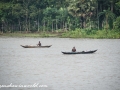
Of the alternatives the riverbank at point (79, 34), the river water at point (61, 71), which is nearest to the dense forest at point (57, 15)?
the riverbank at point (79, 34)

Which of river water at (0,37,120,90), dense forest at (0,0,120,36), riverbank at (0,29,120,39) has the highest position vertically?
dense forest at (0,0,120,36)

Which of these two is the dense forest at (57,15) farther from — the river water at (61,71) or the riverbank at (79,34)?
the river water at (61,71)

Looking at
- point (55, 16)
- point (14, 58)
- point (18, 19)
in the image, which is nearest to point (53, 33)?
point (55, 16)

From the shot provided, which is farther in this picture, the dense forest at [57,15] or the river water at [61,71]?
the dense forest at [57,15]

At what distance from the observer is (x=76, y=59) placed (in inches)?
1548

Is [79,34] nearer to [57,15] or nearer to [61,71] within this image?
[57,15]

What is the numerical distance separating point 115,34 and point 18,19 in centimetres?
2370

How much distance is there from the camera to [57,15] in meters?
80.4

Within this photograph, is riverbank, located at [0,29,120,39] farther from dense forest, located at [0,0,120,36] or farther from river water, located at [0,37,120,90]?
river water, located at [0,37,120,90]

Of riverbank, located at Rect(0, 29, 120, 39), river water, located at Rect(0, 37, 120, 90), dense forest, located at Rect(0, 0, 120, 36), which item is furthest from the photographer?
dense forest, located at Rect(0, 0, 120, 36)

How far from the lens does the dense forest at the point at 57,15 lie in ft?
237

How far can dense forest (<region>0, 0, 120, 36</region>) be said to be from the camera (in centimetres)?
7219

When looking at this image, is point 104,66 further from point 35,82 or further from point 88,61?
point 35,82

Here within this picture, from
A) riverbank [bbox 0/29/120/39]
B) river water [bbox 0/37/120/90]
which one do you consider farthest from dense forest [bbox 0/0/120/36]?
river water [bbox 0/37/120/90]
